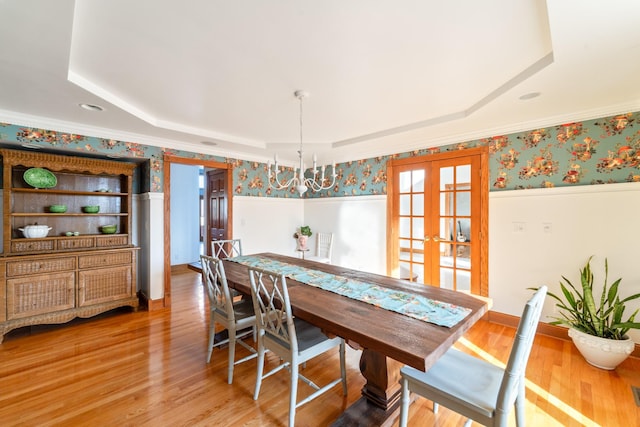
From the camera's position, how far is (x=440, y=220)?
357cm

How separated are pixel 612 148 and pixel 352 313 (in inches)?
117

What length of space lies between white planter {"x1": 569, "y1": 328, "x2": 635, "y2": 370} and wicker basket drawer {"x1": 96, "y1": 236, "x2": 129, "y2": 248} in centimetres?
508

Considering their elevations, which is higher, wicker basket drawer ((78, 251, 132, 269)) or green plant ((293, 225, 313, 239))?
green plant ((293, 225, 313, 239))

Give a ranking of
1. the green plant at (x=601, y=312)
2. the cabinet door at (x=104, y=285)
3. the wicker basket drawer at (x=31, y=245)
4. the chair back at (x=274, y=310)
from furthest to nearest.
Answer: the cabinet door at (x=104, y=285), the wicker basket drawer at (x=31, y=245), the green plant at (x=601, y=312), the chair back at (x=274, y=310)

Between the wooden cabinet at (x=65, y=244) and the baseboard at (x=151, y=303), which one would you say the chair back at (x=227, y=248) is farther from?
the wooden cabinet at (x=65, y=244)

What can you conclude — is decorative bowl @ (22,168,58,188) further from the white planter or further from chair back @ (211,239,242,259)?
the white planter

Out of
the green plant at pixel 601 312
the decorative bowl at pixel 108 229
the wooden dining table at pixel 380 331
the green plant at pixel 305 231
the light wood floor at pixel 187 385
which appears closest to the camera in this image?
the wooden dining table at pixel 380 331

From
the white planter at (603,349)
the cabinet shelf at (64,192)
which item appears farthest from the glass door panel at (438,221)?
the cabinet shelf at (64,192)

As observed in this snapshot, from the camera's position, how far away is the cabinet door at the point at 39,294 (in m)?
2.75

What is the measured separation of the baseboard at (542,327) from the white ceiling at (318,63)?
2101mm

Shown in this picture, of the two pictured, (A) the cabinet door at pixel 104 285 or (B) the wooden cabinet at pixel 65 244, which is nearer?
(B) the wooden cabinet at pixel 65 244

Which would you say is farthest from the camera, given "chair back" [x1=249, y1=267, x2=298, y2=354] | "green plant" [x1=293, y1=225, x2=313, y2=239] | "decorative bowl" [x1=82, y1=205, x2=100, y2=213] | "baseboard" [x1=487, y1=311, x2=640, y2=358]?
"green plant" [x1=293, y1=225, x2=313, y2=239]

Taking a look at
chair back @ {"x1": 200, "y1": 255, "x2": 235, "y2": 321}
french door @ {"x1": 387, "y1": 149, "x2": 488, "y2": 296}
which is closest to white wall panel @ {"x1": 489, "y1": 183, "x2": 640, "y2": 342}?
french door @ {"x1": 387, "y1": 149, "x2": 488, "y2": 296}

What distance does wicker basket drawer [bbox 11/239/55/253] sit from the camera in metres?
2.94
